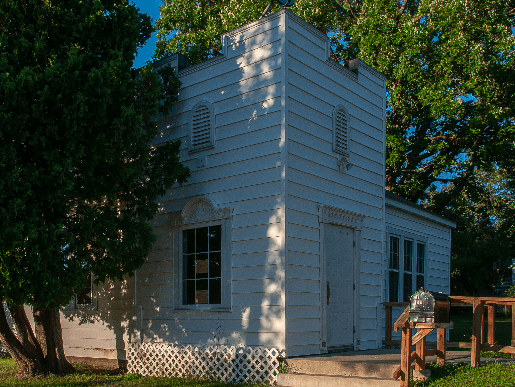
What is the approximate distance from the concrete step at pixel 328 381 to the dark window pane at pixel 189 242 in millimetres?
3121

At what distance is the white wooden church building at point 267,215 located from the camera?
8.92m

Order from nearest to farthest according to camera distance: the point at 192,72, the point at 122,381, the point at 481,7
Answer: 1. the point at 122,381
2. the point at 192,72
3. the point at 481,7

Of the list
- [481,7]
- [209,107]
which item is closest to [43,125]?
[209,107]

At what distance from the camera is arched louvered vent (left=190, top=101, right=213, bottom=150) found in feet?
33.4

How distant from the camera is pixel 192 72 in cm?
1067

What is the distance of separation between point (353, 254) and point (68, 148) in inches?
223

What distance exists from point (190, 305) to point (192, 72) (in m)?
4.61

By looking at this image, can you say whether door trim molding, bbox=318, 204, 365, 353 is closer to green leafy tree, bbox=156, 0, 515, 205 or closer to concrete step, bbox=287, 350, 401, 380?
concrete step, bbox=287, 350, 401, 380

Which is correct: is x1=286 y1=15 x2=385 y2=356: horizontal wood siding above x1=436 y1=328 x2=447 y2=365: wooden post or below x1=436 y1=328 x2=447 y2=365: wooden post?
above

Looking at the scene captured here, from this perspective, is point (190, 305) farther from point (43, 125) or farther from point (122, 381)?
point (43, 125)


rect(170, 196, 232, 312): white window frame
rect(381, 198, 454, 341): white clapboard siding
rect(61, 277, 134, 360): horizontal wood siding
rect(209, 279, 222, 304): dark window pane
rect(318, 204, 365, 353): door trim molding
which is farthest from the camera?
rect(381, 198, 454, 341): white clapboard siding

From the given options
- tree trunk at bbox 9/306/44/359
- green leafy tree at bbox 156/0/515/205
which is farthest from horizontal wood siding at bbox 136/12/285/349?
green leafy tree at bbox 156/0/515/205

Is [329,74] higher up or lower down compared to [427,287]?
higher up

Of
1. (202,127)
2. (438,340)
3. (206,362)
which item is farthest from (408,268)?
(202,127)
